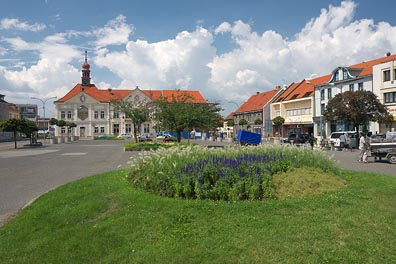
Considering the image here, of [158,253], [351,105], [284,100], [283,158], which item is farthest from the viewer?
[284,100]

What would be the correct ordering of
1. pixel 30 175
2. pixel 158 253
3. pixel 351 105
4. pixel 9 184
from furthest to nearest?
pixel 351 105 < pixel 30 175 < pixel 9 184 < pixel 158 253

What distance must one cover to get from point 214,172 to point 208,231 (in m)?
→ 2.61

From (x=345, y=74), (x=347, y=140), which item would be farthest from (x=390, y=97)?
(x=347, y=140)

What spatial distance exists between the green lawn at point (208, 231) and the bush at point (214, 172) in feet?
2.03

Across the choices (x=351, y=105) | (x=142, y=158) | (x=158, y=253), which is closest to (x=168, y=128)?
(x=351, y=105)

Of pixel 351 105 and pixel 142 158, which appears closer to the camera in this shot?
pixel 142 158

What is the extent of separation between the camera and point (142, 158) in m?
10.0

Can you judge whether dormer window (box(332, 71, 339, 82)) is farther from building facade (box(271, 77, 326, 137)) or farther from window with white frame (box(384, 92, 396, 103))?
window with white frame (box(384, 92, 396, 103))

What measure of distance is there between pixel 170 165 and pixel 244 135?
34.7 meters

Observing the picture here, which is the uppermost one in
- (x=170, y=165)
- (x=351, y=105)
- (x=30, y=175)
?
(x=351, y=105)

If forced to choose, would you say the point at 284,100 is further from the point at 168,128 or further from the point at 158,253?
the point at 158,253

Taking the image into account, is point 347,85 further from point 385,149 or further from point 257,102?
point 385,149

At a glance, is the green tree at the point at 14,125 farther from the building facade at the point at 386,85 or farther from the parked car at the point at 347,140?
the building facade at the point at 386,85

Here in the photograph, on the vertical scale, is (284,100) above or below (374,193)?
above
